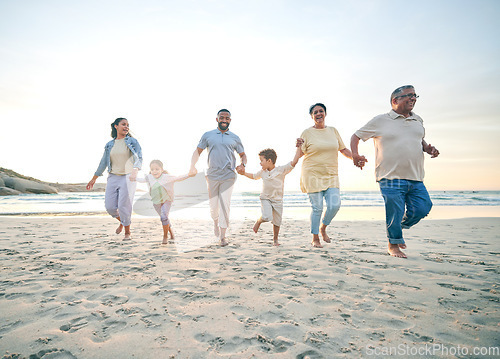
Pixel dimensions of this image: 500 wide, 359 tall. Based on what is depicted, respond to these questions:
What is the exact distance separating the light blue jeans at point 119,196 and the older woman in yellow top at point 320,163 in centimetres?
369

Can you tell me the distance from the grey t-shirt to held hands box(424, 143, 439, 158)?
3.31 metres

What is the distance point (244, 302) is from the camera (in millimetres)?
2285

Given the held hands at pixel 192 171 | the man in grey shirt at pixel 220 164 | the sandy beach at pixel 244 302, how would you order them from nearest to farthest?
the sandy beach at pixel 244 302 → the man in grey shirt at pixel 220 164 → the held hands at pixel 192 171

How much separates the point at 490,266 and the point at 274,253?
2.82 meters

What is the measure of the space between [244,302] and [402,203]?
2.88 metres

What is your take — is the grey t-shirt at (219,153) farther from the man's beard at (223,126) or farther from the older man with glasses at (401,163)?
the older man with glasses at (401,163)

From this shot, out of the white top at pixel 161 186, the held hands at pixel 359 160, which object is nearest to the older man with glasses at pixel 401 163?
the held hands at pixel 359 160

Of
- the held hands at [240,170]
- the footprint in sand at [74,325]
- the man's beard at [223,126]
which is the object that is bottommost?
the footprint in sand at [74,325]

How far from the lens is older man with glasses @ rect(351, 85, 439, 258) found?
3736 mm

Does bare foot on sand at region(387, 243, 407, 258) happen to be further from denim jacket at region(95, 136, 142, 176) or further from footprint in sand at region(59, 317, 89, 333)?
denim jacket at region(95, 136, 142, 176)

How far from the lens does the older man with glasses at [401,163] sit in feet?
12.3

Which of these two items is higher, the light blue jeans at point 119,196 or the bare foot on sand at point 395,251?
the light blue jeans at point 119,196

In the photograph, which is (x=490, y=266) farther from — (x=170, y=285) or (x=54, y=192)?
(x=54, y=192)

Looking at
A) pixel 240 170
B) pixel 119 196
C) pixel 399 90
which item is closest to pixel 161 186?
pixel 119 196
